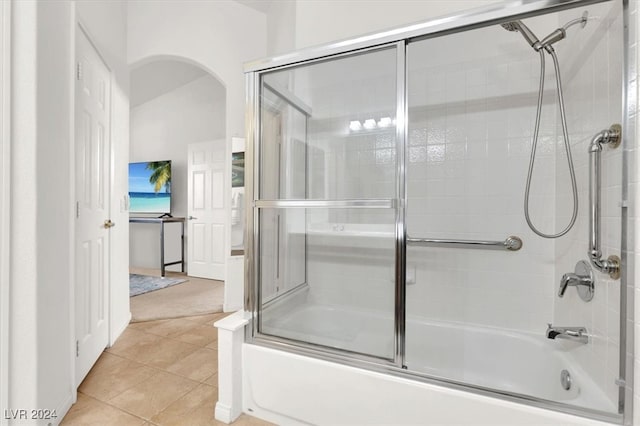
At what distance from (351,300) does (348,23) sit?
1952mm

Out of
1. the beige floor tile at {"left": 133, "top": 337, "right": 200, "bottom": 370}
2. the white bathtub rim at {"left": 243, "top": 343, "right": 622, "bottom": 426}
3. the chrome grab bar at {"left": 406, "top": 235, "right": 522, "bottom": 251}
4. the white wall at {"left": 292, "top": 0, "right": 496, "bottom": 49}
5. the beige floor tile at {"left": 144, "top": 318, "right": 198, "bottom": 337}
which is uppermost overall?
the white wall at {"left": 292, "top": 0, "right": 496, "bottom": 49}

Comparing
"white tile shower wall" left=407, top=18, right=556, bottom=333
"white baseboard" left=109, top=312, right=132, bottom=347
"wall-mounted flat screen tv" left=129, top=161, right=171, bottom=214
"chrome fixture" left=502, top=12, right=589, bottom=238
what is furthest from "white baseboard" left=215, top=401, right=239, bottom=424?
"wall-mounted flat screen tv" left=129, top=161, right=171, bottom=214

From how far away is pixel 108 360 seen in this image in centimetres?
217

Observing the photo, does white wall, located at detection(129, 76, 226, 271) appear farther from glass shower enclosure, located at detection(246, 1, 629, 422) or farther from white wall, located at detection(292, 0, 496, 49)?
glass shower enclosure, located at detection(246, 1, 629, 422)

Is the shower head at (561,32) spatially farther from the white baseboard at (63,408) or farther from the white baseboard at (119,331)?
the white baseboard at (119,331)

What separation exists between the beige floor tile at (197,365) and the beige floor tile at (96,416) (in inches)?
16.0

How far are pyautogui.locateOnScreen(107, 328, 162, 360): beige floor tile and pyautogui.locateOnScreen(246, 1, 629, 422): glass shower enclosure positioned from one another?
1.21 metres

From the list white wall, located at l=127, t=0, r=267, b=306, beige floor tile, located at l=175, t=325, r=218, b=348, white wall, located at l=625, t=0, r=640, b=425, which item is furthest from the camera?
white wall, located at l=127, t=0, r=267, b=306

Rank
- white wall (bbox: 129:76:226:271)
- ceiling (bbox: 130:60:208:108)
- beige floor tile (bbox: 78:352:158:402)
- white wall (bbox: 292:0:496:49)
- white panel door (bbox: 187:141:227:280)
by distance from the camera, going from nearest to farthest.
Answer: beige floor tile (bbox: 78:352:158:402) < white wall (bbox: 292:0:496:49) < ceiling (bbox: 130:60:208:108) < white panel door (bbox: 187:141:227:280) < white wall (bbox: 129:76:226:271)

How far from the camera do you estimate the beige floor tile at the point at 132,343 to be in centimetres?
229

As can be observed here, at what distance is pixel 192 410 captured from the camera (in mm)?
1656

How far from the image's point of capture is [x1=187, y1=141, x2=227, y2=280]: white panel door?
4.38 metres
